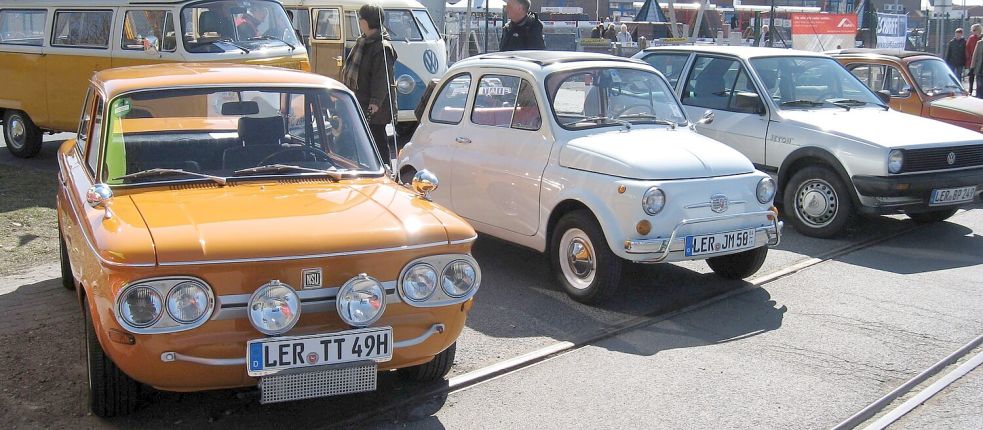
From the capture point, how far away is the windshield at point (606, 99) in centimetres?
728

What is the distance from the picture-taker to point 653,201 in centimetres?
631

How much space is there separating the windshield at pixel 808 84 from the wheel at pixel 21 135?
366 inches

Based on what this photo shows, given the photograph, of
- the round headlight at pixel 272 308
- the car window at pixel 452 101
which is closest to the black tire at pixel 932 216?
the car window at pixel 452 101

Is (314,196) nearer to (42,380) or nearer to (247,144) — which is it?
(247,144)

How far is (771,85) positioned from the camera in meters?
9.69

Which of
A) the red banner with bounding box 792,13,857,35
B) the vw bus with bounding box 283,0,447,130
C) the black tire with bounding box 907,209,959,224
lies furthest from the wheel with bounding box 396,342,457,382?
the red banner with bounding box 792,13,857,35

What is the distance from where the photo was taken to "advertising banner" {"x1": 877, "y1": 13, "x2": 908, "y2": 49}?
25.0m

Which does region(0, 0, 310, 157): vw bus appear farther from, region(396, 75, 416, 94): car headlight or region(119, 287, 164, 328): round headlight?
region(119, 287, 164, 328): round headlight

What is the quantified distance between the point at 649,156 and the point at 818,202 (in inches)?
121

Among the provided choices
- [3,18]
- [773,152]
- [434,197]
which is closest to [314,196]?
[434,197]

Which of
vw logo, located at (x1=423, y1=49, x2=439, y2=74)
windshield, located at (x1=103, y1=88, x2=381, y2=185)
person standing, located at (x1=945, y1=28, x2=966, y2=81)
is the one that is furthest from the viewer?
person standing, located at (x1=945, y1=28, x2=966, y2=81)

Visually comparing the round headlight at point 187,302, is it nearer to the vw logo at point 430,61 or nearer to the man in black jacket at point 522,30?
the man in black jacket at point 522,30

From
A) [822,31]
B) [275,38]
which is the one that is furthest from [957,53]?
[275,38]

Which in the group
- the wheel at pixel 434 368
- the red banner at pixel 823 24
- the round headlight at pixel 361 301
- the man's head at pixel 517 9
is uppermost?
the red banner at pixel 823 24
